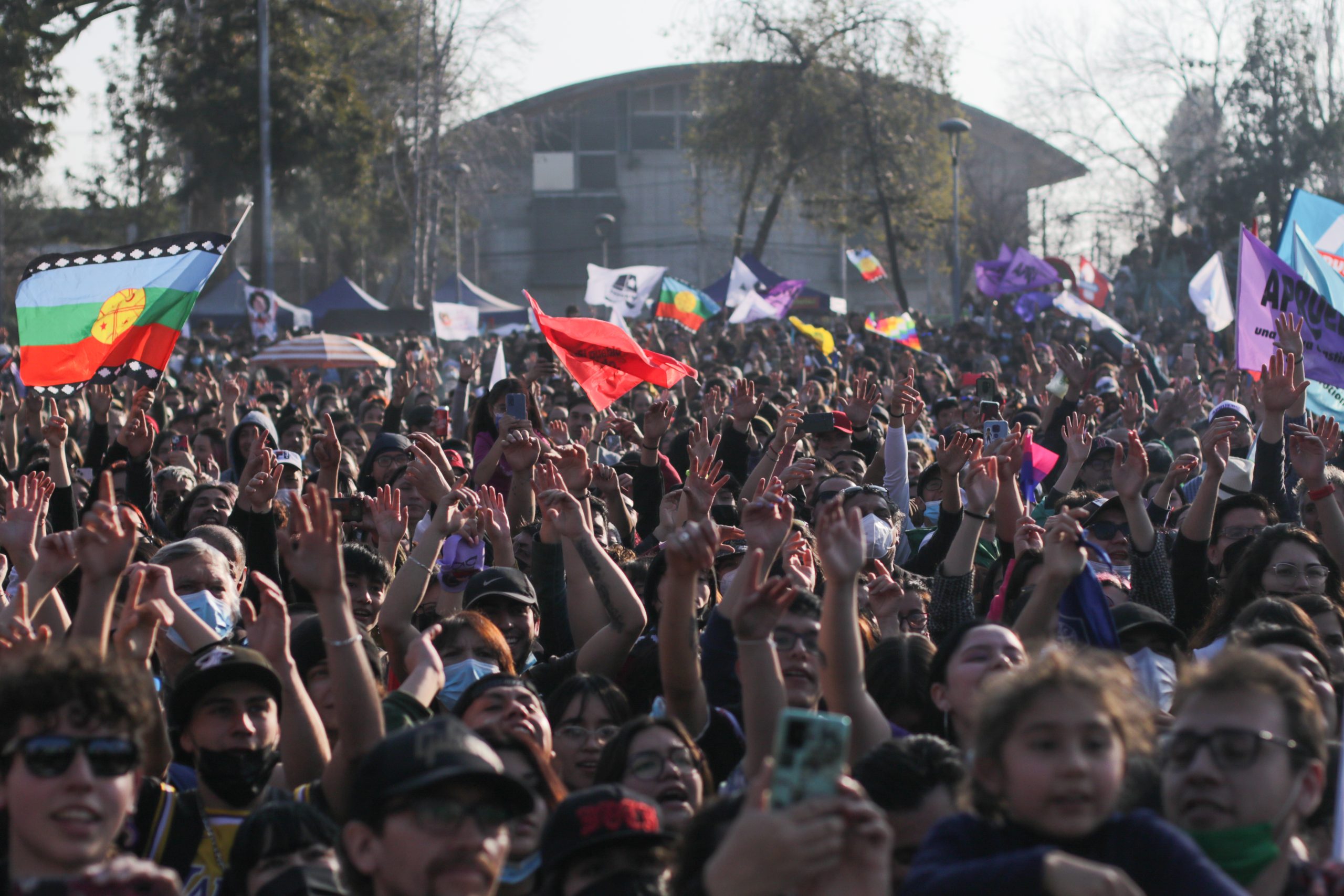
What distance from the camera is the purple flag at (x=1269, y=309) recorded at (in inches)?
326

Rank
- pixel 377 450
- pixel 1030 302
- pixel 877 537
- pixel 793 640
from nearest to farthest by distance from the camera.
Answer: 1. pixel 793 640
2. pixel 877 537
3. pixel 377 450
4. pixel 1030 302

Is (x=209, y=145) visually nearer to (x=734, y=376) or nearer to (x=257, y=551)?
(x=734, y=376)

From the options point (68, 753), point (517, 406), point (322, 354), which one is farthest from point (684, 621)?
point (322, 354)

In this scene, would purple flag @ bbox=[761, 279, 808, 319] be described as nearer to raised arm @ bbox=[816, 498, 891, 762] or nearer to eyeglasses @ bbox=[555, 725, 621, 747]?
eyeglasses @ bbox=[555, 725, 621, 747]

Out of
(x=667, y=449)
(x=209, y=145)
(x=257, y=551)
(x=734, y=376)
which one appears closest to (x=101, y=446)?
(x=257, y=551)

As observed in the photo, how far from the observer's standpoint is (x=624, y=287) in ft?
70.7

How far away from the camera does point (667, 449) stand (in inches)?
408

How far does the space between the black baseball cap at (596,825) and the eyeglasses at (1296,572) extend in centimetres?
305

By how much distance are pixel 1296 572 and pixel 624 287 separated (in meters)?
16.8

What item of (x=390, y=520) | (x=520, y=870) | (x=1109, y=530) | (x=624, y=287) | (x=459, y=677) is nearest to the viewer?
(x=520, y=870)

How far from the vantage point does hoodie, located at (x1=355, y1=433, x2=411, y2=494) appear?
8.34 meters

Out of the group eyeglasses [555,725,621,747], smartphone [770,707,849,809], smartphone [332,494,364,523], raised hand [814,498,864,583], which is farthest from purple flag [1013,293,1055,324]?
smartphone [770,707,849,809]

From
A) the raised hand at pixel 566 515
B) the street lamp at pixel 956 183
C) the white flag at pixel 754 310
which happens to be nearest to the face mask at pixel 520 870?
the raised hand at pixel 566 515

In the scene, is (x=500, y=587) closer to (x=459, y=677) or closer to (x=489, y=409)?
(x=459, y=677)
